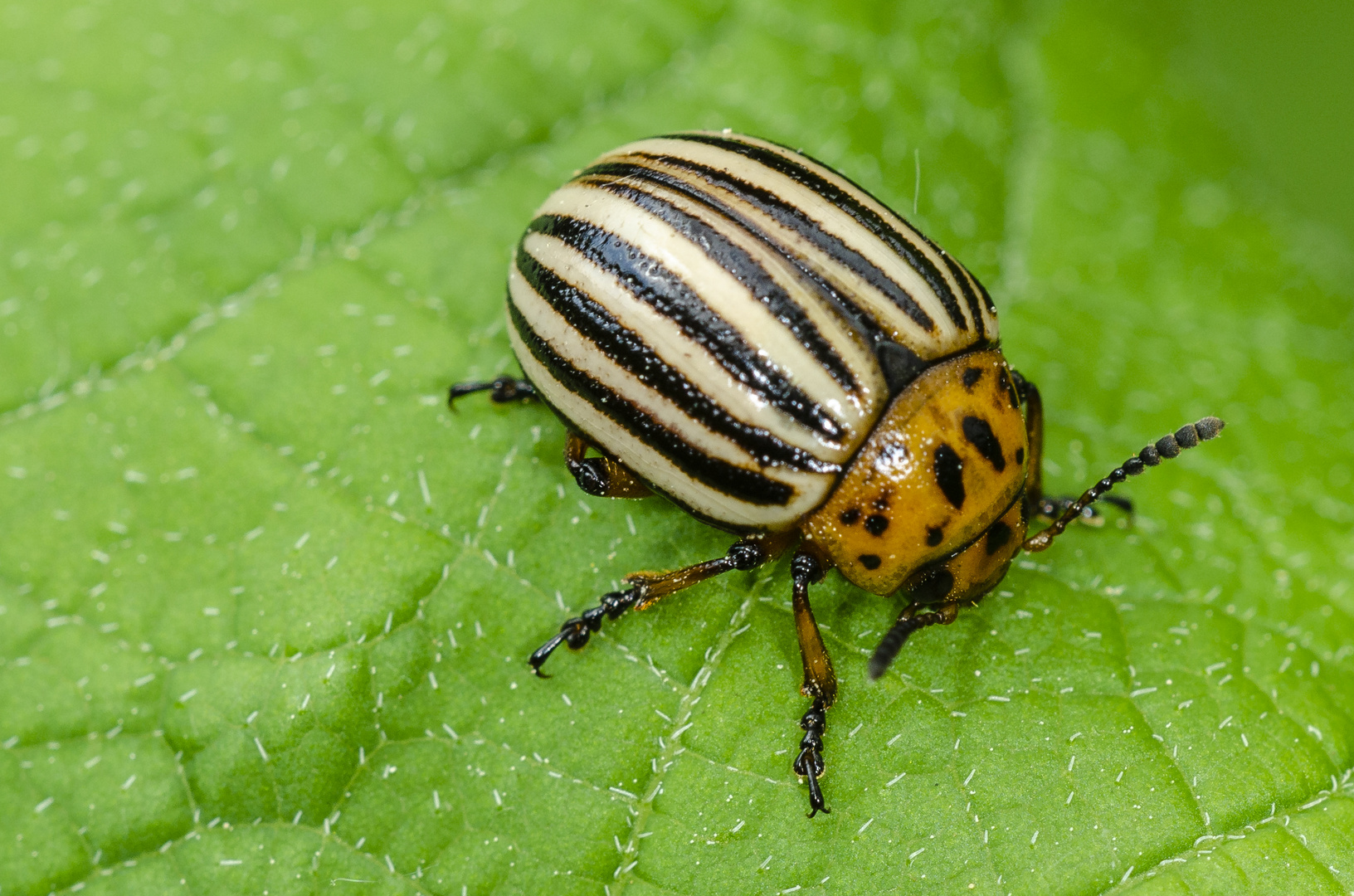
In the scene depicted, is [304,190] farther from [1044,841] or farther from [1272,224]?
[1272,224]

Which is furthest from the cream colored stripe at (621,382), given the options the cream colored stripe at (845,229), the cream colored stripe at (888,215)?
the cream colored stripe at (888,215)

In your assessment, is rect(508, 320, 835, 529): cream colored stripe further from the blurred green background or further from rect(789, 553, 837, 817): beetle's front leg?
the blurred green background

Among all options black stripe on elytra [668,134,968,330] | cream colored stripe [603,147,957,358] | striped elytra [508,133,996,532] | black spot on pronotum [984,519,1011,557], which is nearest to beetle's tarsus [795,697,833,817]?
striped elytra [508,133,996,532]

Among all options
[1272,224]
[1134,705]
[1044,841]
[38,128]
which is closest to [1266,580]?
A: [1134,705]

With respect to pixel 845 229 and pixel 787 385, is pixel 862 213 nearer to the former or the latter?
pixel 845 229

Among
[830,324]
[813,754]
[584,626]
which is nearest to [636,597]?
[584,626]
